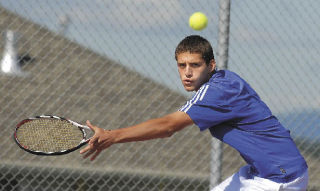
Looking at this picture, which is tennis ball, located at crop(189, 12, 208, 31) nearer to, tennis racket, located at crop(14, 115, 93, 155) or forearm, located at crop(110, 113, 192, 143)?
tennis racket, located at crop(14, 115, 93, 155)

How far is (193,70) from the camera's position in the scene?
361 centimetres

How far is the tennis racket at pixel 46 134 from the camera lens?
389cm

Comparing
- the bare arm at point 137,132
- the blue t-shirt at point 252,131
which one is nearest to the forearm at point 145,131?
the bare arm at point 137,132

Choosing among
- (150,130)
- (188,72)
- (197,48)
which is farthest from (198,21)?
(150,130)

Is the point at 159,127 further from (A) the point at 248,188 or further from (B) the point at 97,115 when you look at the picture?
(B) the point at 97,115

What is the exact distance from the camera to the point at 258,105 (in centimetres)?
366

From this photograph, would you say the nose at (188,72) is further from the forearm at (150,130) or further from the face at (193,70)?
the forearm at (150,130)

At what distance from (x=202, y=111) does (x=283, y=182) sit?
0.68m

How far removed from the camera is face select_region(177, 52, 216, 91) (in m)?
3.59

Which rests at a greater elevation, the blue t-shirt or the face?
the face

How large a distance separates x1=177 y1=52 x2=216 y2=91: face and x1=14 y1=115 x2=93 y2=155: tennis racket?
0.76 metres

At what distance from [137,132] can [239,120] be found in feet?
2.13

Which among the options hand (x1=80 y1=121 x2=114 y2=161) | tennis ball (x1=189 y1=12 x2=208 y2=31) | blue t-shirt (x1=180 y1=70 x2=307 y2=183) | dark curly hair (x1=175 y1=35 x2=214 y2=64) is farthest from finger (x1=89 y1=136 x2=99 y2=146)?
tennis ball (x1=189 y1=12 x2=208 y2=31)

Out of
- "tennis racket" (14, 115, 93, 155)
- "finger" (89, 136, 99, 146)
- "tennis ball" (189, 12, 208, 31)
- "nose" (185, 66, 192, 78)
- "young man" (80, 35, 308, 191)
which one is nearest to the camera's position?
"finger" (89, 136, 99, 146)
